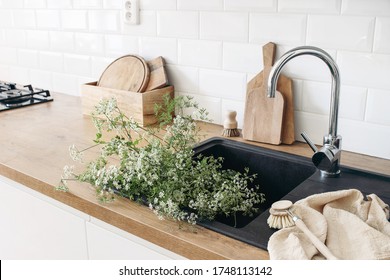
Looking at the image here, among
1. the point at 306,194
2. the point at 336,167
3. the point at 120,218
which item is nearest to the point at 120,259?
the point at 120,218

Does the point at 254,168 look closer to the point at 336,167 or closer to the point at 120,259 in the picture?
the point at 336,167

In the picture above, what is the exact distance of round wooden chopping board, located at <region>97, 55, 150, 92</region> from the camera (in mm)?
1585

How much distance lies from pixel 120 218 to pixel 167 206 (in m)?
0.11

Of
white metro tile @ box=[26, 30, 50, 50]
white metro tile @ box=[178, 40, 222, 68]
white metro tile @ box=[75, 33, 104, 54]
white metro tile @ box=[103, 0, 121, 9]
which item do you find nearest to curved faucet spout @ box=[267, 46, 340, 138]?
white metro tile @ box=[178, 40, 222, 68]

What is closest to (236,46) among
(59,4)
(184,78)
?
(184,78)

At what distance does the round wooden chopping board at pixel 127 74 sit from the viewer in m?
1.58

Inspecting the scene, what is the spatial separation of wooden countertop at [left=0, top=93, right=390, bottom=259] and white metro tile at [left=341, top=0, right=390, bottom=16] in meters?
0.38

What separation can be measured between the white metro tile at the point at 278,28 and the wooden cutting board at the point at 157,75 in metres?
Result: 0.35

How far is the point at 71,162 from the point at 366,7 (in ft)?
2.87

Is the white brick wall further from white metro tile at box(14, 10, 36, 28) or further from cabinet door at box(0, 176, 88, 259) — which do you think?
cabinet door at box(0, 176, 88, 259)

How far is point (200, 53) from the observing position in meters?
1.52

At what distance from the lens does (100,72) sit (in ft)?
6.12

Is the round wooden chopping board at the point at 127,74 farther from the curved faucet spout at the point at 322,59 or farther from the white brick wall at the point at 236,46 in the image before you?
the curved faucet spout at the point at 322,59

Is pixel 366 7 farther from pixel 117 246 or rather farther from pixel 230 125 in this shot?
pixel 117 246
